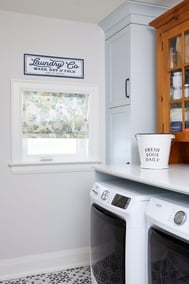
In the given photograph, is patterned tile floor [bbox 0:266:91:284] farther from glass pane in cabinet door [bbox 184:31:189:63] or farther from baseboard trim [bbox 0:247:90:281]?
glass pane in cabinet door [bbox 184:31:189:63]

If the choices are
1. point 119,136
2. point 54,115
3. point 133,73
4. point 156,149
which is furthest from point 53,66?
point 156,149

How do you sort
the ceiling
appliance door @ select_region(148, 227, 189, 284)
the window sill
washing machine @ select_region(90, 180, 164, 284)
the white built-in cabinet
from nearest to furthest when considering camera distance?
appliance door @ select_region(148, 227, 189, 284), washing machine @ select_region(90, 180, 164, 284), the ceiling, the white built-in cabinet, the window sill

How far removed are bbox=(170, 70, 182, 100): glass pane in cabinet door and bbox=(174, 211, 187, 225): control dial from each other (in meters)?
1.09

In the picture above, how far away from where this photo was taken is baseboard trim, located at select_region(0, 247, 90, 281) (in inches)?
99.9

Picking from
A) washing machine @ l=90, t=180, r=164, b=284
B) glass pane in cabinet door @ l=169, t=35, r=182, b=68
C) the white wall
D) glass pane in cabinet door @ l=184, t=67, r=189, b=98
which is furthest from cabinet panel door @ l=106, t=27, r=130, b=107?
washing machine @ l=90, t=180, r=164, b=284

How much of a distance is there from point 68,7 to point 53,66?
1.64 feet

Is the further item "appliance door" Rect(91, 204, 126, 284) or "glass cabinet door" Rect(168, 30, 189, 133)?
"glass cabinet door" Rect(168, 30, 189, 133)

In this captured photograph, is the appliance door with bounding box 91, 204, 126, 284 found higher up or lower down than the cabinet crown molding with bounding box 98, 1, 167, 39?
lower down

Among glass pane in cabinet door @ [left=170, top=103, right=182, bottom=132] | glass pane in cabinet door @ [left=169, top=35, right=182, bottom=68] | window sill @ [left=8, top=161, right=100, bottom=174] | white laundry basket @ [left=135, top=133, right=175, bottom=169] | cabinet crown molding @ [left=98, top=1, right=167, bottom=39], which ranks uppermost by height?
cabinet crown molding @ [left=98, top=1, right=167, bottom=39]

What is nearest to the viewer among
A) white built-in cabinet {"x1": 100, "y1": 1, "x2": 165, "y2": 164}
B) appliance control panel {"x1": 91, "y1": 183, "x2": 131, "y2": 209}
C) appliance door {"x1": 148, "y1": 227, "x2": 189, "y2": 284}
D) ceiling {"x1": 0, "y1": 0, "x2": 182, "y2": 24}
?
appliance door {"x1": 148, "y1": 227, "x2": 189, "y2": 284}

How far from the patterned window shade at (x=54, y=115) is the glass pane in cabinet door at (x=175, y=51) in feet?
2.99

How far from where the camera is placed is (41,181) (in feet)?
8.77

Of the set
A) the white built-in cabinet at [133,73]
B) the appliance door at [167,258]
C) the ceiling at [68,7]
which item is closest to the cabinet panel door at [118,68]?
the white built-in cabinet at [133,73]

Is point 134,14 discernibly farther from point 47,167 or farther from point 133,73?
point 47,167
